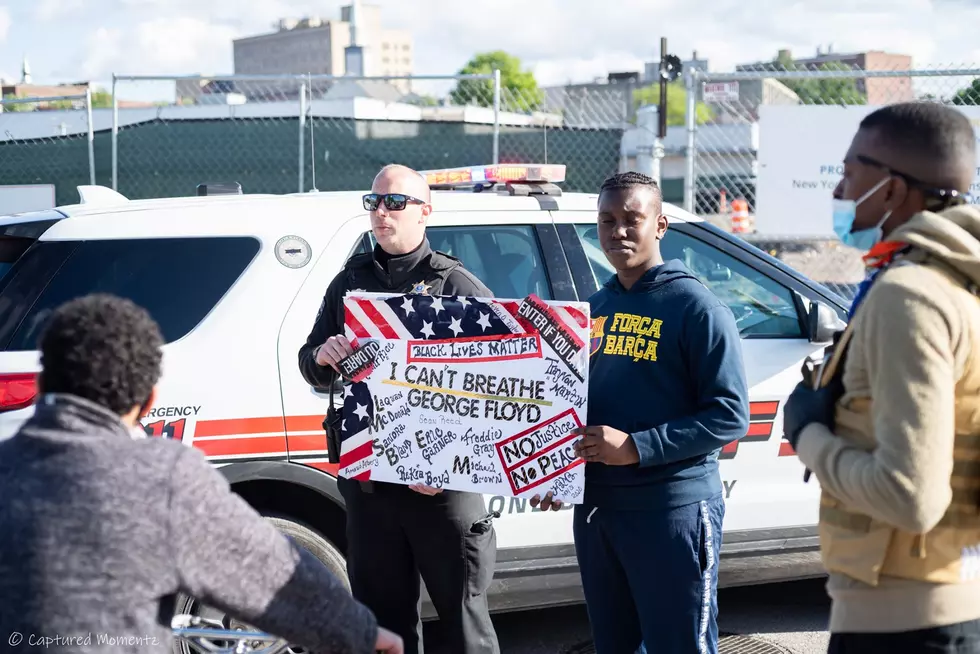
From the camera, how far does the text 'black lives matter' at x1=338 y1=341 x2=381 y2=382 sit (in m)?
3.38

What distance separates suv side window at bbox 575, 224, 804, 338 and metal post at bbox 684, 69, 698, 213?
3530mm

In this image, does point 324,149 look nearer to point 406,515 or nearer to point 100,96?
point 406,515

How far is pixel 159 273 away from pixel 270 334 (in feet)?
1.68

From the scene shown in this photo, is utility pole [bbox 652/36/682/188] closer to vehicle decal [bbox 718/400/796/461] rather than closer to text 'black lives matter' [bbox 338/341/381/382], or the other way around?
vehicle decal [bbox 718/400/796/461]

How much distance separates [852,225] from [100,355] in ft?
5.14

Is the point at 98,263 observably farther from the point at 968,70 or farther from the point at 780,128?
the point at 968,70

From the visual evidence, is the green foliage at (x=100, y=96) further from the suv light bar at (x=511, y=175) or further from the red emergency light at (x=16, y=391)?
the red emergency light at (x=16, y=391)

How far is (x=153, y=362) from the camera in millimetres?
1907

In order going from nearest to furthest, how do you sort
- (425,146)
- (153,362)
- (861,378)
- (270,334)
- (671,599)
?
(153,362) → (861,378) → (671,599) → (270,334) → (425,146)

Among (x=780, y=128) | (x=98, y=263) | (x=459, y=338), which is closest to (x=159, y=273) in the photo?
(x=98, y=263)

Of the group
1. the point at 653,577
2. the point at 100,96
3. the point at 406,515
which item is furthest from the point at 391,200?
the point at 100,96

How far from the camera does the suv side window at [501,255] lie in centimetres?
438

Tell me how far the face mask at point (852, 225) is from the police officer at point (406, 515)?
55.5 inches

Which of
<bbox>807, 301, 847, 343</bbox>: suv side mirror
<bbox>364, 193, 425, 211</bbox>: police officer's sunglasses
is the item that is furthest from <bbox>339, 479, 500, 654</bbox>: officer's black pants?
<bbox>807, 301, 847, 343</bbox>: suv side mirror
